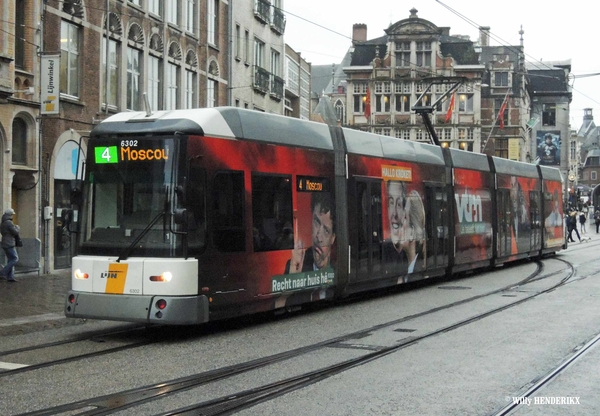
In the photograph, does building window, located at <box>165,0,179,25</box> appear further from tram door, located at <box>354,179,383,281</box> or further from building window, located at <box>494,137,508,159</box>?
building window, located at <box>494,137,508,159</box>

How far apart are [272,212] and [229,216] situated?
1.22 meters

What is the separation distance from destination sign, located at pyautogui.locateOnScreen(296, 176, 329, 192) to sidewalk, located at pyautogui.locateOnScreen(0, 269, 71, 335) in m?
4.24

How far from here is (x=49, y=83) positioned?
22.0 m

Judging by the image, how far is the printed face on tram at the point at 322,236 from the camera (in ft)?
48.0

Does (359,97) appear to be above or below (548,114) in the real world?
below

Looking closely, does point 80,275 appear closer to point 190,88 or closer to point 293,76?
point 190,88

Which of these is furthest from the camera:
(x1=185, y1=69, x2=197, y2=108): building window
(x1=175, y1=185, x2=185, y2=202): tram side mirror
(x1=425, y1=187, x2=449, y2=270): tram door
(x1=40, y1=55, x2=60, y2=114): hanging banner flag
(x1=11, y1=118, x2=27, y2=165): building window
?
(x1=185, y1=69, x2=197, y2=108): building window

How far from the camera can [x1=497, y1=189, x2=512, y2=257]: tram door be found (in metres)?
25.2

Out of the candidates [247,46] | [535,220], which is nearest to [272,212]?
[535,220]

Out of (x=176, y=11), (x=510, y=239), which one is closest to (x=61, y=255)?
(x=176, y=11)

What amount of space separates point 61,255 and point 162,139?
1336 cm

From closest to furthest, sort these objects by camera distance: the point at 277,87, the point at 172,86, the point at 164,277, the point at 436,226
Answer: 1. the point at 164,277
2. the point at 436,226
3. the point at 172,86
4. the point at 277,87

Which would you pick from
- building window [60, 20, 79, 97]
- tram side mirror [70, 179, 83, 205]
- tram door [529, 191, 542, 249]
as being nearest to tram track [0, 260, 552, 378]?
tram side mirror [70, 179, 83, 205]

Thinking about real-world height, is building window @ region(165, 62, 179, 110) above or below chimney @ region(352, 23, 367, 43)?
below
